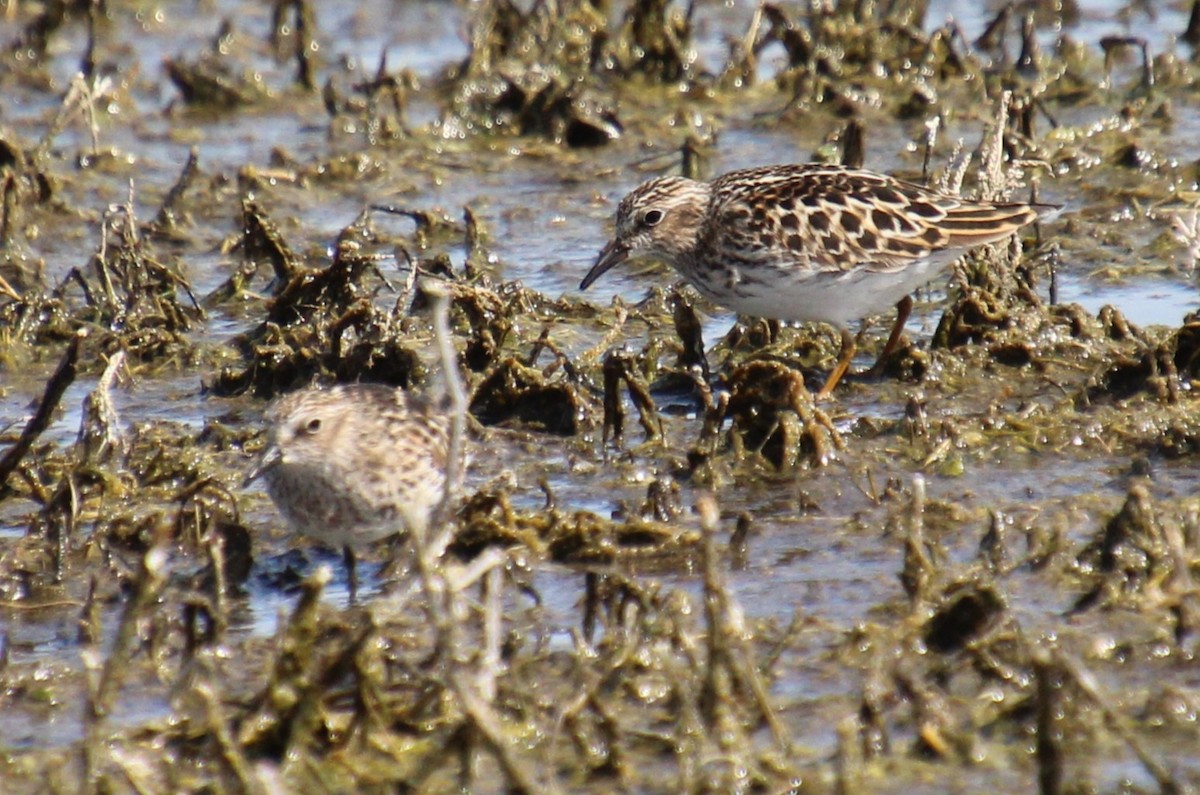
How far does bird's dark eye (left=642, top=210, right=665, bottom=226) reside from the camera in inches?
342

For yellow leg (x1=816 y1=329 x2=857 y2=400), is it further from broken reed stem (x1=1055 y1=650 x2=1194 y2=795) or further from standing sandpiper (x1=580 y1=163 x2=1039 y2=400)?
broken reed stem (x1=1055 y1=650 x2=1194 y2=795)

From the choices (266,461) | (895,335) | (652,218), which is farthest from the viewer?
(652,218)

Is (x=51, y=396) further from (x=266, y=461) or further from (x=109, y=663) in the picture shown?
(x=109, y=663)

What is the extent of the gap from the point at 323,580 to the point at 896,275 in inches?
163

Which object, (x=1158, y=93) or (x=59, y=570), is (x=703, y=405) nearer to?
(x=59, y=570)

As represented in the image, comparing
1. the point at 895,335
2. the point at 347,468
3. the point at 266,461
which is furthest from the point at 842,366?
the point at 266,461

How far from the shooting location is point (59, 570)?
6.67 m

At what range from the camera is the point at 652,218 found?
28.7ft

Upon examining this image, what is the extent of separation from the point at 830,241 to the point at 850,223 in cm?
13

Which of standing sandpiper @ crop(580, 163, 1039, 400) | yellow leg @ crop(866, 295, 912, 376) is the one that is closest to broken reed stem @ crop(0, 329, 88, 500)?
standing sandpiper @ crop(580, 163, 1039, 400)

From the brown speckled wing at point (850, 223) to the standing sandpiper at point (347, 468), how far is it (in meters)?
2.13

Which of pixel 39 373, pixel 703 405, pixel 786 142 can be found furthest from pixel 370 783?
pixel 786 142

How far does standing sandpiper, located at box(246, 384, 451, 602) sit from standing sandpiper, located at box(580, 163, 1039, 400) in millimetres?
2067

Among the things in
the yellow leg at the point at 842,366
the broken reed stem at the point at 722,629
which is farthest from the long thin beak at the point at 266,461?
the yellow leg at the point at 842,366
